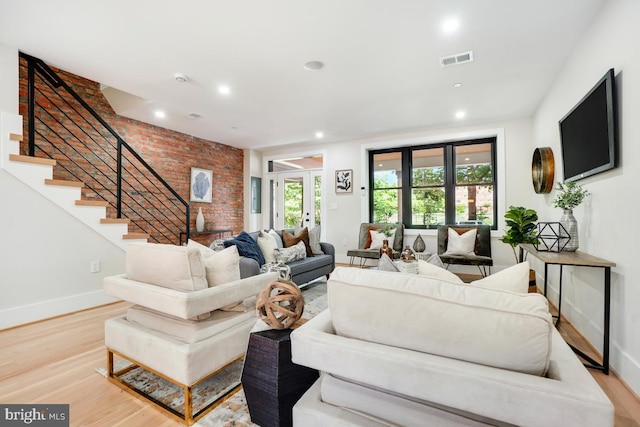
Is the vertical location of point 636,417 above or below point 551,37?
below

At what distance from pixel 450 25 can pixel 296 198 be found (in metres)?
4.89

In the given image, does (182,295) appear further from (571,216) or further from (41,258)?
(571,216)

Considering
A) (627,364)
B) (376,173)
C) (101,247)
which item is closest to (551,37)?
(627,364)

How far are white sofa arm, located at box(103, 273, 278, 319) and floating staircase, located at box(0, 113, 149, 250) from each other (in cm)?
190

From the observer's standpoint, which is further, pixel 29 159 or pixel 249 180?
pixel 249 180

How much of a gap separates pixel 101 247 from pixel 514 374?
407 cm

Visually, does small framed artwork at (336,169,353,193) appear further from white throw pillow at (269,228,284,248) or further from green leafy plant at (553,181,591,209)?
green leafy plant at (553,181,591,209)

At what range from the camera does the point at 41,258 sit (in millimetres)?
3004

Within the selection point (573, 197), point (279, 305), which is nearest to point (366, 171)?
point (573, 197)

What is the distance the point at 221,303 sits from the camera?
1680 mm

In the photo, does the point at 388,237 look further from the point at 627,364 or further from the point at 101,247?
the point at 101,247

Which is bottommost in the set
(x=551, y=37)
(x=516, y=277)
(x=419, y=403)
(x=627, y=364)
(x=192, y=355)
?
(x=627, y=364)

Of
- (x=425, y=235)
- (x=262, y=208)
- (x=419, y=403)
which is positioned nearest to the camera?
(x=419, y=403)

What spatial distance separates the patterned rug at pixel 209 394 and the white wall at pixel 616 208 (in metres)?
2.29
